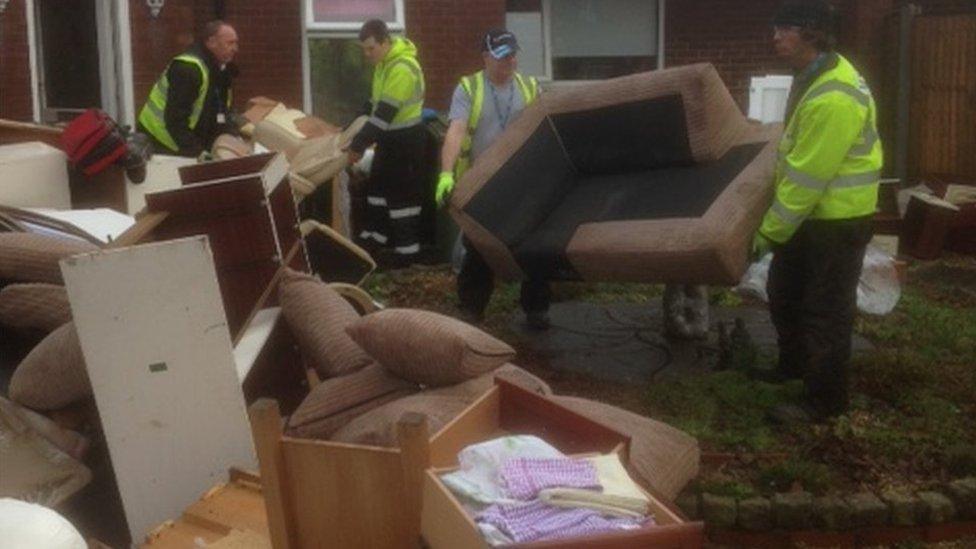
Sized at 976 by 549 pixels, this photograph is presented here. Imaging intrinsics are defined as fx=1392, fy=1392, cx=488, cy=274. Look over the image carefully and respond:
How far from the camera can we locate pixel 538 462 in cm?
307

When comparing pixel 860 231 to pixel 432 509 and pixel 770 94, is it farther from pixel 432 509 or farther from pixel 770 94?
pixel 770 94

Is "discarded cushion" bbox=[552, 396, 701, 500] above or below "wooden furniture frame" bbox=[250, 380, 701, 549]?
below

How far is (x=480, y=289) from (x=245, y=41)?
14.7 ft

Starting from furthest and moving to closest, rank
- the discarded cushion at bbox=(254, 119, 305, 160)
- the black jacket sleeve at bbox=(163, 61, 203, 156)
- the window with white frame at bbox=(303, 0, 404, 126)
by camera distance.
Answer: the window with white frame at bbox=(303, 0, 404, 126)
the discarded cushion at bbox=(254, 119, 305, 160)
the black jacket sleeve at bbox=(163, 61, 203, 156)

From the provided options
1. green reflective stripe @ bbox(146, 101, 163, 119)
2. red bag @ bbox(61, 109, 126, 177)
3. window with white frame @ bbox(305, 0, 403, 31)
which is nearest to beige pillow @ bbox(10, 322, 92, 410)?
red bag @ bbox(61, 109, 126, 177)

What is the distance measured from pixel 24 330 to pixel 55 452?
788 millimetres

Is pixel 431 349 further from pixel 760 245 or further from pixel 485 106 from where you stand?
pixel 485 106

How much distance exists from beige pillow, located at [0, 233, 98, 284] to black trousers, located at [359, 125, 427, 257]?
4.04 metres

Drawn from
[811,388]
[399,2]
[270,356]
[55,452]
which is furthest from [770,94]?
[55,452]

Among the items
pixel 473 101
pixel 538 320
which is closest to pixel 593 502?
pixel 538 320

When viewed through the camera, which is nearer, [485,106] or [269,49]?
[485,106]

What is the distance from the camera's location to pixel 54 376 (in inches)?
175

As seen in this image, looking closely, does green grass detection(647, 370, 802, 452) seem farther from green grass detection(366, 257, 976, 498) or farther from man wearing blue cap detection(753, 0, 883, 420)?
man wearing blue cap detection(753, 0, 883, 420)

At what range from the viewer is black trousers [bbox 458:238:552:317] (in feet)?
23.9
